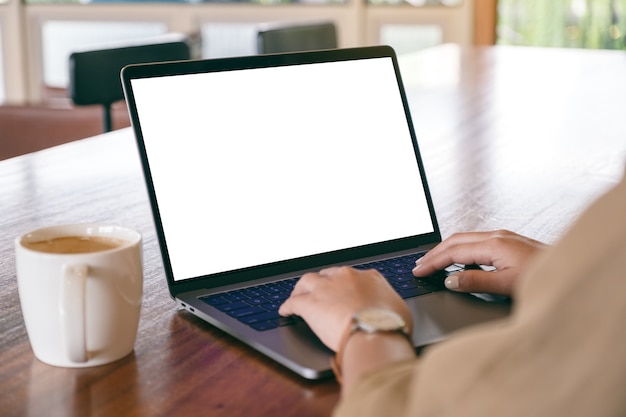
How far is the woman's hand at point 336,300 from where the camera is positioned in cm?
72

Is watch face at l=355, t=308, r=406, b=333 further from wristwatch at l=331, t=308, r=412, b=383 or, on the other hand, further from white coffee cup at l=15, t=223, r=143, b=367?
white coffee cup at l=15, t=223, r=143, b=367

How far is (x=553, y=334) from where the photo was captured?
0.45 meters

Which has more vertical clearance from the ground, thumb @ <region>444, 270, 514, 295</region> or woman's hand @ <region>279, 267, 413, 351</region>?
woman's hand @ <region>279, 267, 413, 351</region>

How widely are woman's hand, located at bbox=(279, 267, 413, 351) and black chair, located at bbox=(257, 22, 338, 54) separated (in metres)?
1.81

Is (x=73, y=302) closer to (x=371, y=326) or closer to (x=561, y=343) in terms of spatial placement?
(x=371, y=326)

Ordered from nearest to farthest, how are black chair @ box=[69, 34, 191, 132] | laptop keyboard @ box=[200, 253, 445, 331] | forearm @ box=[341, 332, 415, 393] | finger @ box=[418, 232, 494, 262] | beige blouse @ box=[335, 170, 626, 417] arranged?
beige blouse @ box=[335, 170, 626, 417] → forearm @ box=[341, 332, 415, 393] → laptop keyboard @ box=[200, 253, 445, 331] → finger @ box=[418, 232, 494, 262] → black chair @ box=[69, 34, 191, 132]

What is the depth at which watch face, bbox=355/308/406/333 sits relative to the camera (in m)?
0.69

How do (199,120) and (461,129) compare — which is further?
(461,129)

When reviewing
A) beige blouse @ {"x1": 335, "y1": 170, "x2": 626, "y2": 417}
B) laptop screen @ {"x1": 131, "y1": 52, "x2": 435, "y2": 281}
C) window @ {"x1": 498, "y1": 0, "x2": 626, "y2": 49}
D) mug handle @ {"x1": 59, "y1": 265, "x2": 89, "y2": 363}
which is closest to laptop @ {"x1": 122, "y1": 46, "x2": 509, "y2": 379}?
laptop screen @ {"x1": 131, "y1": 52, "x2": 435, "y2": 281}

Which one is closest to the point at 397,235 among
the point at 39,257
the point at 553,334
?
the point at 39,257

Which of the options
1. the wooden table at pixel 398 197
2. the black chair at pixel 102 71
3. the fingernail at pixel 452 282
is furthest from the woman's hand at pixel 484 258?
the black chair at pixel 102 71

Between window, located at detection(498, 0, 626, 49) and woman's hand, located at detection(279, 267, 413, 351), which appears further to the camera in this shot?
window, located at detection(498, 0, 626, 49)

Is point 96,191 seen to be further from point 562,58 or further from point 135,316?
point 562,58

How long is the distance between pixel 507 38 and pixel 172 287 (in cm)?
403
